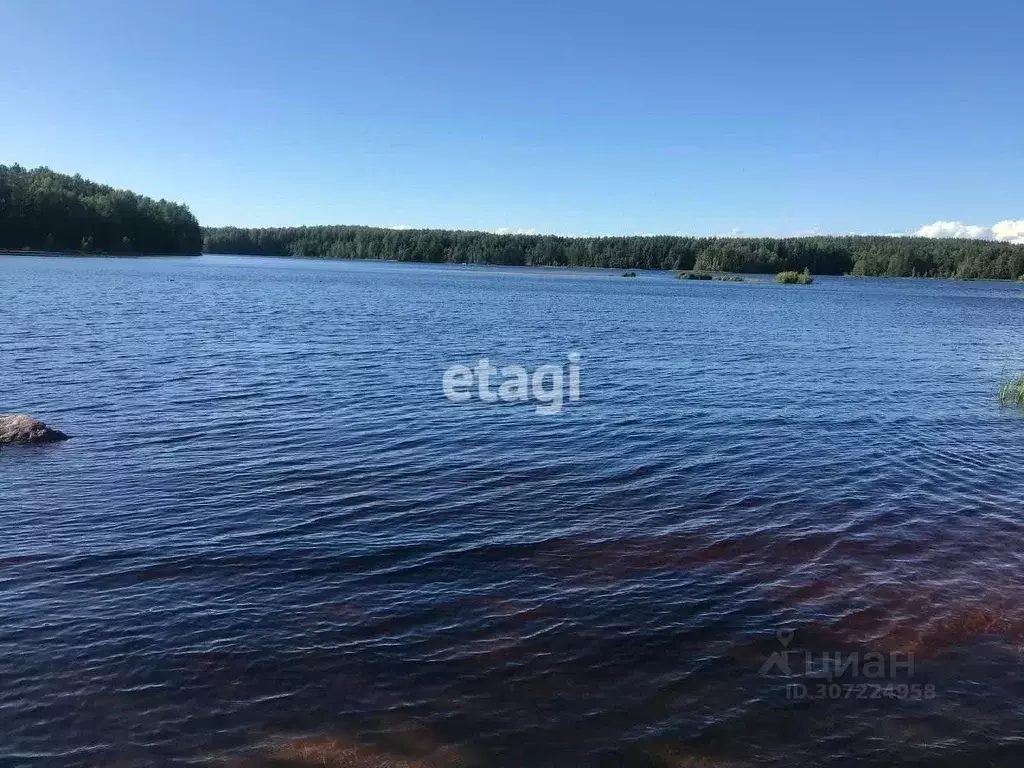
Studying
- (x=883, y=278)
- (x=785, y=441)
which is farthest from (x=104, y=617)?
(x=883, y=278)

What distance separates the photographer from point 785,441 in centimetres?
2153

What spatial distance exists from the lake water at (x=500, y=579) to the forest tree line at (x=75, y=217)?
140710 millimetres

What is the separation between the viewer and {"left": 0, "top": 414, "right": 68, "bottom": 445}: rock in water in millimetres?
17891

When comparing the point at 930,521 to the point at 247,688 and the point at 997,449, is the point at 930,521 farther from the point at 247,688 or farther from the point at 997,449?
the point at 247,688

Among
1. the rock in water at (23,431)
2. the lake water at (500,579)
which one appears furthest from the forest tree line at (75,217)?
the rock in water at (23,431)

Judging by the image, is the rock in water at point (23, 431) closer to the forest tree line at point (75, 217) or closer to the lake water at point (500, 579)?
the lake water at point (500, 579)

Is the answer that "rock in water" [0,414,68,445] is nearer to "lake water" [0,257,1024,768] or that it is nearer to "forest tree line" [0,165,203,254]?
"lake water" [0,257,1024,768]

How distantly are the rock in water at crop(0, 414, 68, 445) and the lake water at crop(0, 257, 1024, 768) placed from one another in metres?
0.44

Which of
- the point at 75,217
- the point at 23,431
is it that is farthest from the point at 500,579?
the point at 75,217

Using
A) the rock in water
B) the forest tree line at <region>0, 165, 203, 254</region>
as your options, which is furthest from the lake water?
the forest tree line at <region>0, 165, 203, 254</region>

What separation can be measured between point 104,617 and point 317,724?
4.02m

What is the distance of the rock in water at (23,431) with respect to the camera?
17.9 m

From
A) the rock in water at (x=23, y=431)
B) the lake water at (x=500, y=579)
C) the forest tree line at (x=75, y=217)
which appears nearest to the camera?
the lake water at (x=500, y=579)

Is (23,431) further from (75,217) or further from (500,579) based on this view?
(75,217)
